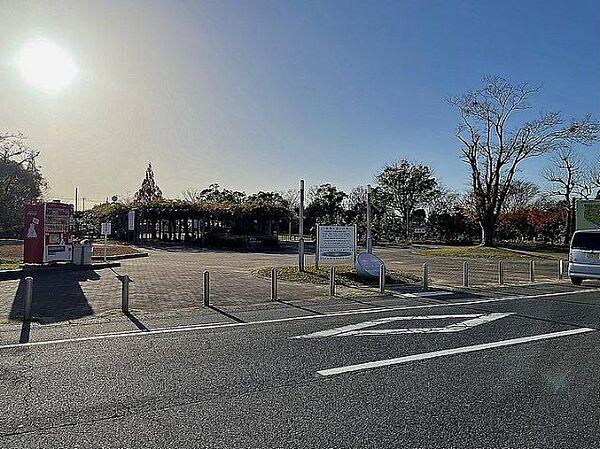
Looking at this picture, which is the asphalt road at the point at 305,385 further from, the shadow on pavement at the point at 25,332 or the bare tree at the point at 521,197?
the bare tree at the point at 521,197

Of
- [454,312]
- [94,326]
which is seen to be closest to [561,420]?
[454,312]

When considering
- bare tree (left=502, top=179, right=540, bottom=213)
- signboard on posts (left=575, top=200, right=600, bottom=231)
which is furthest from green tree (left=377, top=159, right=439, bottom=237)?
signboard on posts (left=575, top=200, right=600, bottom=231)

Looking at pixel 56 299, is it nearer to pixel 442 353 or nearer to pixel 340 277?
pixel 340 277

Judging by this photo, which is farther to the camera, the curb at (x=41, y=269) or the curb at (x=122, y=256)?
the curb at (x=122, y=256)

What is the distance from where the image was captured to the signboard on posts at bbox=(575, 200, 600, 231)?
28000 mm

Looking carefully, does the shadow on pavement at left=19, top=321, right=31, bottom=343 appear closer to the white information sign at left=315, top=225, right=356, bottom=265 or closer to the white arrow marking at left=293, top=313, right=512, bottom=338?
the white arrow marking at left=293, top=313, right=512, bottom=338

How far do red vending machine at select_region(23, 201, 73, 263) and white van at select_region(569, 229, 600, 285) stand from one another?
17.0 metres

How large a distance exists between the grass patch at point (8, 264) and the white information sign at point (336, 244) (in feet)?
32.5

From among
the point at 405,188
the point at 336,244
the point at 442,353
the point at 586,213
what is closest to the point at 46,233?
the point at 336,244

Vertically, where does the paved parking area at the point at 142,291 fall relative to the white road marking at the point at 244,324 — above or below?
above

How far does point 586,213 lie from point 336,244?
16130mm

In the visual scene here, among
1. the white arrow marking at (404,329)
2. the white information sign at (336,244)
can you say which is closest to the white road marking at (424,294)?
the white arrow marking at (404,329)

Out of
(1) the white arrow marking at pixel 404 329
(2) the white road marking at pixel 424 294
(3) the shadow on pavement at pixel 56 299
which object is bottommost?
(1) the white arrow marking at pixel 404 329

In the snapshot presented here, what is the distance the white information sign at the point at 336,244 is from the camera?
1884cm
